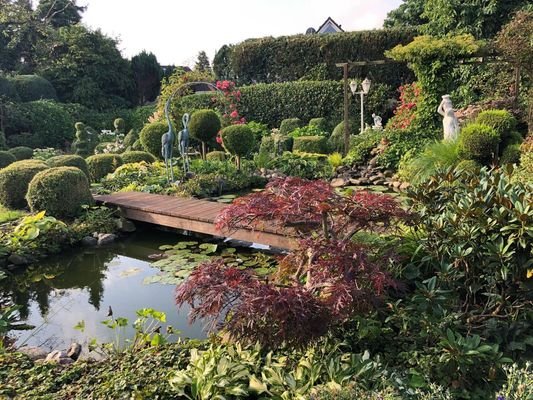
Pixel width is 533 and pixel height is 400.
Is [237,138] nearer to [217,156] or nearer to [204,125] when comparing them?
[204,125]

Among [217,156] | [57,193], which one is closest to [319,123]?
[217,156]

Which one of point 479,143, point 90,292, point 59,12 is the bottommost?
point 90,292

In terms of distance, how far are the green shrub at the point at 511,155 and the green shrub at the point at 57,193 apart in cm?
682

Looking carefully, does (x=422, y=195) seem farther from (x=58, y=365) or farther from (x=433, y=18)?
(x=433, y=18)

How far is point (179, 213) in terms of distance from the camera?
629 centimetres

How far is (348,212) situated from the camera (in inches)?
114

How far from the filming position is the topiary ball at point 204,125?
32.9 feet

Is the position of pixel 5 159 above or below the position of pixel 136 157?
→ above

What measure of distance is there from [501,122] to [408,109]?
130 inches

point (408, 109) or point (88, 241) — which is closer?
point (88, 241)

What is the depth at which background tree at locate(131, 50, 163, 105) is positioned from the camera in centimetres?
2238

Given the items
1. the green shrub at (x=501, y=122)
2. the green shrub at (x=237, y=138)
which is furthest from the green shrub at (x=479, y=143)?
the green shrub at (x=237, y=138)

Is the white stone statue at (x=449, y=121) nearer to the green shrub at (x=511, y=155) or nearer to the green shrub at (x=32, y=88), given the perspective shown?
the green shrub at (x=511, y=155)

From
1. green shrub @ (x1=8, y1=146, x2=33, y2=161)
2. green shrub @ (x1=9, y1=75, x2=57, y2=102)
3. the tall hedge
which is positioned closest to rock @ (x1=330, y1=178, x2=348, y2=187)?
the tall hedge
